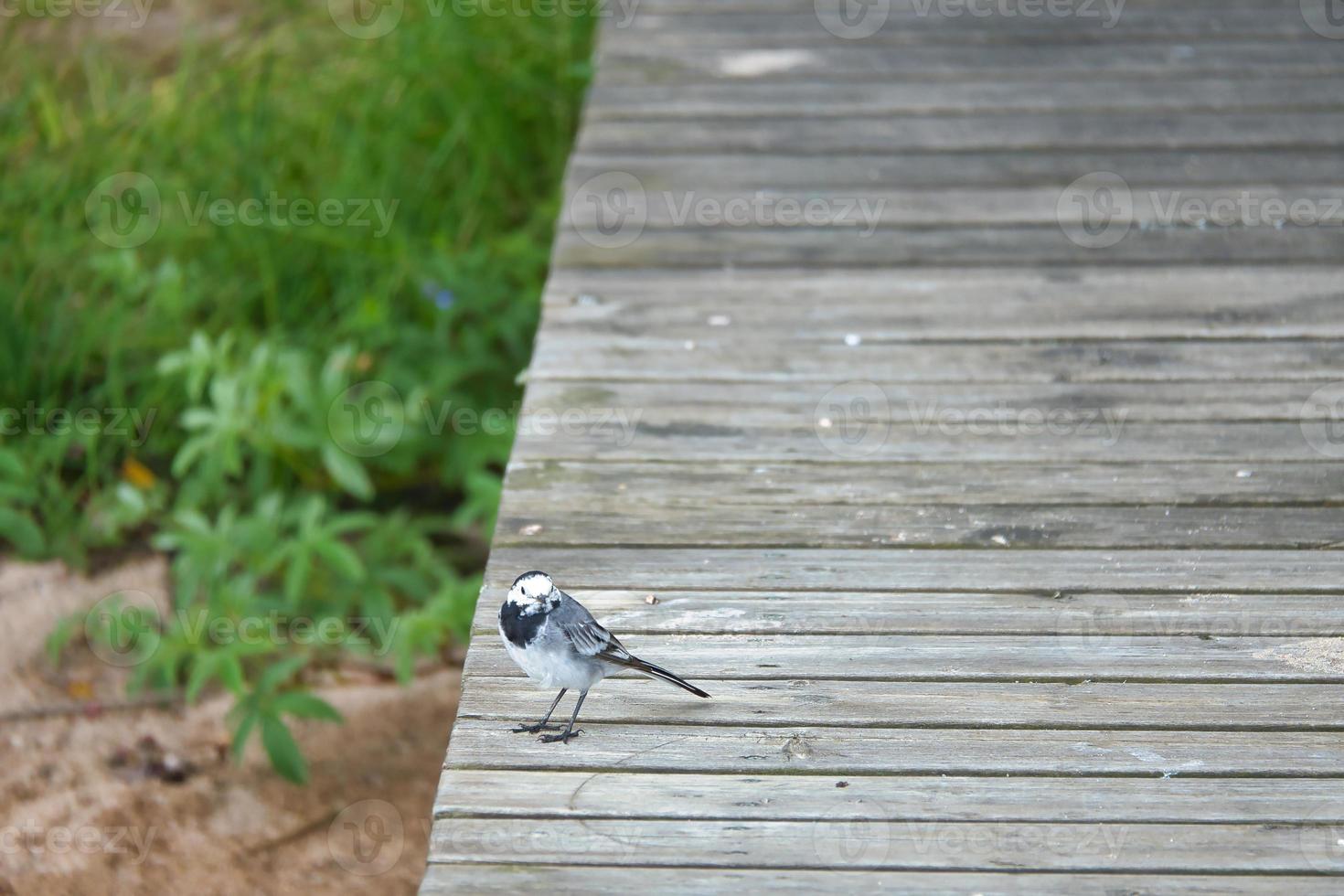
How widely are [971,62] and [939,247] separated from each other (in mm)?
1546

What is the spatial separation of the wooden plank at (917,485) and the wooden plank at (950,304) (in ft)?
1.77

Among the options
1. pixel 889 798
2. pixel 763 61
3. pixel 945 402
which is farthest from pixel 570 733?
pixel 763 61

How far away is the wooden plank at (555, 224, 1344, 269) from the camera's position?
4.25 m

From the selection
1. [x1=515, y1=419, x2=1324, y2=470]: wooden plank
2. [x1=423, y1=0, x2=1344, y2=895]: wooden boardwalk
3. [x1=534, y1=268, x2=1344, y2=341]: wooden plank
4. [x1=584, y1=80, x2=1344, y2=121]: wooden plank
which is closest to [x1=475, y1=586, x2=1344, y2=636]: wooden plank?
[x1=423, y1=0, x2=1344, y2=895]: wooden boardwalk

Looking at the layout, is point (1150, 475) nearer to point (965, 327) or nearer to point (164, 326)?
point (965, 327)

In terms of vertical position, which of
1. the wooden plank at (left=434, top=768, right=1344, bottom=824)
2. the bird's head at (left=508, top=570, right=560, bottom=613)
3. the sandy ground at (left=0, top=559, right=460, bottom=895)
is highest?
the bird's head at (left=508, top=570, right=560, bottom=613)

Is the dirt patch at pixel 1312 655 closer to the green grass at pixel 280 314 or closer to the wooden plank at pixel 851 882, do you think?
the wooden plank at pixel 851 882

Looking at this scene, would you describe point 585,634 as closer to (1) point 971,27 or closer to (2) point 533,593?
(2) point 533,593

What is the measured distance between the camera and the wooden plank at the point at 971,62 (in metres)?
5.38

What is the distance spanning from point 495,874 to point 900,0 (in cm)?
502

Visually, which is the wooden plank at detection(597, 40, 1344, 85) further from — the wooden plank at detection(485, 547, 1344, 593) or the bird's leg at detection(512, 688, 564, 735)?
the bird's leg at detection(512, 688, 564, 735)

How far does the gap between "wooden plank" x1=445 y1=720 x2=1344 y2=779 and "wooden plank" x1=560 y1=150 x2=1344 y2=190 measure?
2647mm

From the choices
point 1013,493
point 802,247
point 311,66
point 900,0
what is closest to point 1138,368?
point 1013,493

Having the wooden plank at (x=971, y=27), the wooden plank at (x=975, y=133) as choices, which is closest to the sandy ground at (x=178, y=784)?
the wooden plank at (x=975, y=133)
